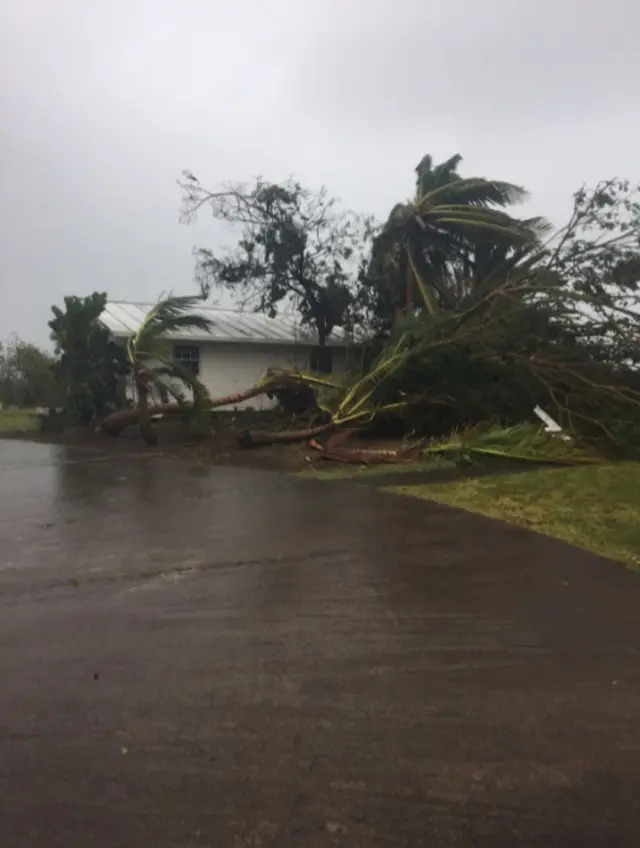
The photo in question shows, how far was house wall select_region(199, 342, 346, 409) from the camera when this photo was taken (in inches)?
957

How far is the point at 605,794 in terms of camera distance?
328cm

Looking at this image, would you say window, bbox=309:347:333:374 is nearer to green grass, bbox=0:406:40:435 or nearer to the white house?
the white house

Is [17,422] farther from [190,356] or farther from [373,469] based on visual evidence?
[373,469]

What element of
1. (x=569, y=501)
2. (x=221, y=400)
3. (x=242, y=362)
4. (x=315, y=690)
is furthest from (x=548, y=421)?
(x=315, y=690)

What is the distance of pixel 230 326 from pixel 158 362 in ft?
24.2

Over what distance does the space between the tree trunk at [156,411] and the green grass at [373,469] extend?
4178 millimetres

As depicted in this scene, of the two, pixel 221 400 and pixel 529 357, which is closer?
pixel 529 357

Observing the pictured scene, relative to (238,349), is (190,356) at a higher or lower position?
lower

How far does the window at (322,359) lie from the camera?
25625mm

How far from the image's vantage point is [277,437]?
52.1ft

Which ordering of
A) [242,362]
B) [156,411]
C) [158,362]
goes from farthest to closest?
1. [242,362]
2. [158,362]
3. [156,411]

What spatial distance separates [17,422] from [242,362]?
658 cm

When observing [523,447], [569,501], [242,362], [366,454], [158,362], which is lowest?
[569,501]

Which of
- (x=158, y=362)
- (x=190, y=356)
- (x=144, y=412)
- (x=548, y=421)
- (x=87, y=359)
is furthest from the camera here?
(x=190, y=356)
